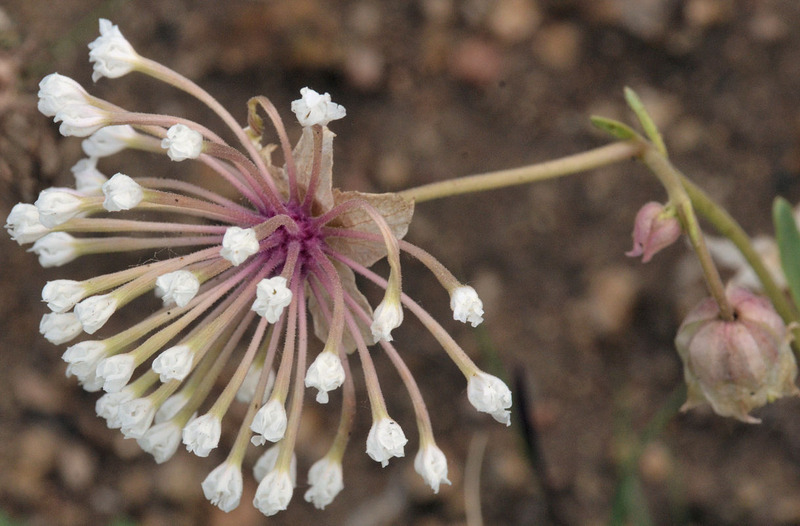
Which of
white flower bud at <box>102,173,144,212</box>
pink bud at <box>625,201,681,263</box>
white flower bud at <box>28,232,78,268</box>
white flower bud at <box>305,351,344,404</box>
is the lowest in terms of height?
white flower bud at <box>305,351,344,404</box>

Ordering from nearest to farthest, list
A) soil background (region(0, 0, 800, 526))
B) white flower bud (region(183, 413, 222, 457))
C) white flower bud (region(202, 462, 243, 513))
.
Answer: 1. white flower bud (region(183, 413, 222, 457))
2. white flower bud (region(202, 462, 243, 513))
3. soil background (region(0, 0, 800, 526))

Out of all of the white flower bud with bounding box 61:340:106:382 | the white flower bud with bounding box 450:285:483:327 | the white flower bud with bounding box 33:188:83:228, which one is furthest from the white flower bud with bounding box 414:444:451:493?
the white flower bud with bounding box 33:188:83:228

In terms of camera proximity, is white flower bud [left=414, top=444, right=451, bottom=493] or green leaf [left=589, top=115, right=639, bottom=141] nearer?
white flower bud [left=414, top=444, right=451, bottom=493]

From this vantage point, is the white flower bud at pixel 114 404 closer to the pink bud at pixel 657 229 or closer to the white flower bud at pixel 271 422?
the white flower bud at pixel 271 422

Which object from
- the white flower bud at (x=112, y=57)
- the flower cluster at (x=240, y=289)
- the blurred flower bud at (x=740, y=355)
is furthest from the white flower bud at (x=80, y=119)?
the blurred flower bud at (x=740, y=355)

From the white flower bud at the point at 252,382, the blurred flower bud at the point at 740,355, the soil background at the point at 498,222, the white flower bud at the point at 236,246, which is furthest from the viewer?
the soil background at the point at 498,222

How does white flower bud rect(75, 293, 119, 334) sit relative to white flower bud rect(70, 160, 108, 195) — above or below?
below

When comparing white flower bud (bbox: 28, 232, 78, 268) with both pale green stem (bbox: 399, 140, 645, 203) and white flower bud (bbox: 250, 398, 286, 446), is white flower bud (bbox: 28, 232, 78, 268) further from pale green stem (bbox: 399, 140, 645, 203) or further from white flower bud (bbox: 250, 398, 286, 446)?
pale green stem (bbox: 399, 140, 645, 203)

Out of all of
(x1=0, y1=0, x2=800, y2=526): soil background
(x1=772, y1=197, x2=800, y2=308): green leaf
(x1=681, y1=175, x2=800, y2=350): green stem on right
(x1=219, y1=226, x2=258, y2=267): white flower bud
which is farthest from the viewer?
(x1=0, y1=0, x2=800, y2=526): soil background
